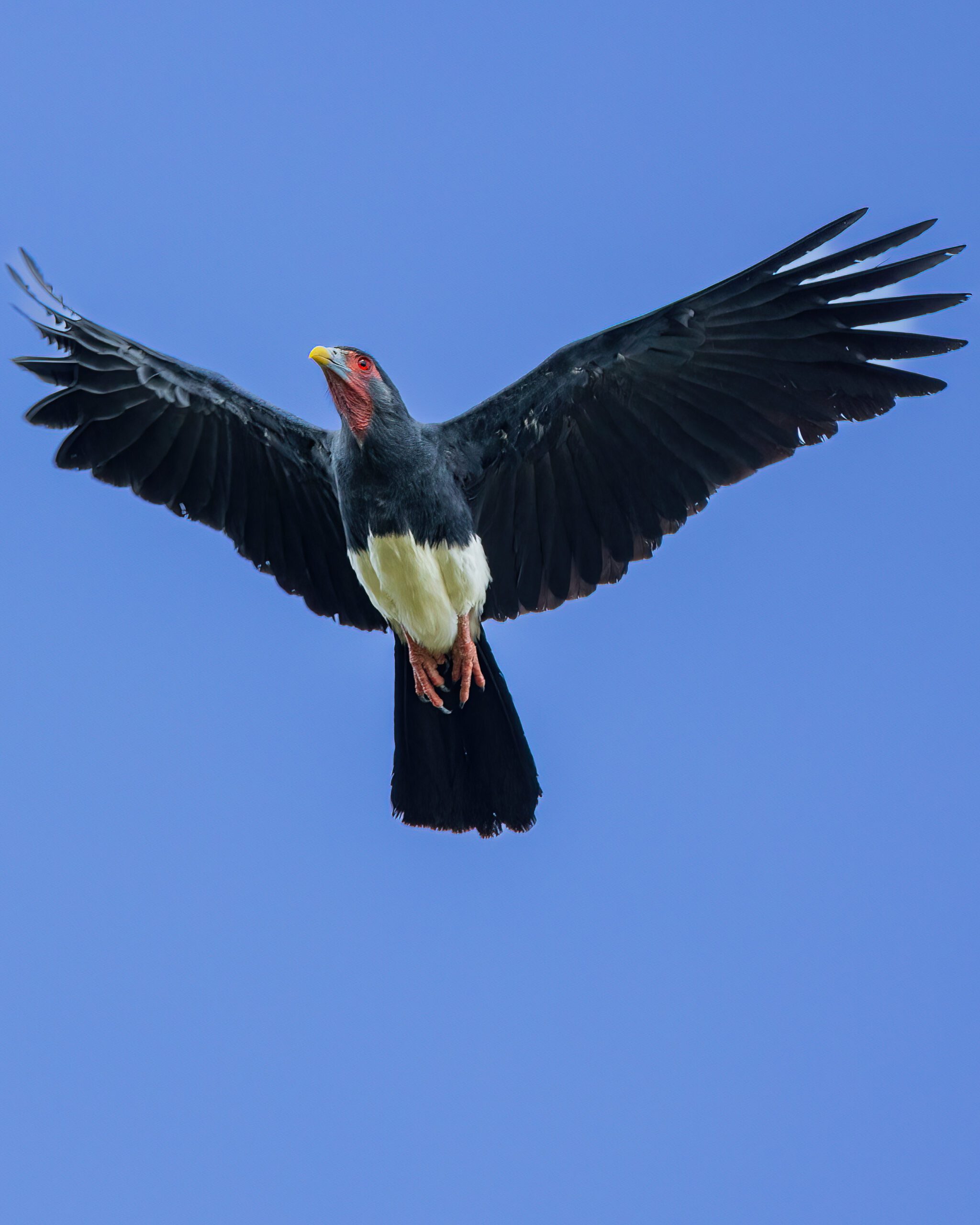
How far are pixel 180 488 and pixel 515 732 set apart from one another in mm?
2324

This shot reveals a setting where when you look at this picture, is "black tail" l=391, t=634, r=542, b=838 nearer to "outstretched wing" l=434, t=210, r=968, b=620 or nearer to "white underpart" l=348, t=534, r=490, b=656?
"white underpart" l=348, t=534, r=490, b=656

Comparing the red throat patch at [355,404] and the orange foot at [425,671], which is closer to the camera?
the red throat patch at [355,404]

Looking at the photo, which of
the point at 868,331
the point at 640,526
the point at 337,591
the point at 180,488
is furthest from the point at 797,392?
the point at 180,488

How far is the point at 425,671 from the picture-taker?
7.73 meters

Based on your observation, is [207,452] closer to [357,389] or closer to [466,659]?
[357,389]

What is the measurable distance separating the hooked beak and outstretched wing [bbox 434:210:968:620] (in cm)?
59

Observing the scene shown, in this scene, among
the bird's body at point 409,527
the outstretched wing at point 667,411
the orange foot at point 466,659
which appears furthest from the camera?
the orange foot at point 466,659

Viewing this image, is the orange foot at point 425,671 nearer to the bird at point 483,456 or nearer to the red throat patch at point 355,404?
the bird at point 483,456

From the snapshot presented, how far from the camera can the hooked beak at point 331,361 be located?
23.6 ft

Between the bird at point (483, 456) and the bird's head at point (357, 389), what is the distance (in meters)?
0.01

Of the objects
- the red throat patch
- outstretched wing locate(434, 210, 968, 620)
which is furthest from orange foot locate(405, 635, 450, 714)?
the red throat patch

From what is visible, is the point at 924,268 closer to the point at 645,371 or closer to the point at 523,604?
the point at 645,371

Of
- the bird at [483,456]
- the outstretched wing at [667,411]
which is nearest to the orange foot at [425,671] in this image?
the bird at [483,456]

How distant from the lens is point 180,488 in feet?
26.3
